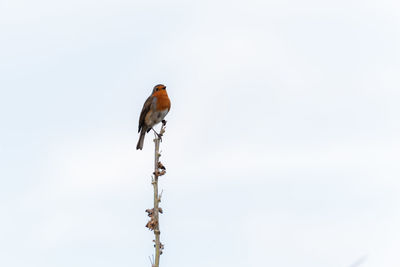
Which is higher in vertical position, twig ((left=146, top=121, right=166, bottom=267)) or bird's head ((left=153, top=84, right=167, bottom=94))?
bird's head ((left=153, top=84, right=167, bottom=94))

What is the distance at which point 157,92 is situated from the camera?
17.0m

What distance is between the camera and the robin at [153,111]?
16.6 meters

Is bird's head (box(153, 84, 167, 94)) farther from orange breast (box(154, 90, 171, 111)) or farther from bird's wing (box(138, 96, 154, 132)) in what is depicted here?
bird's wing (box(138, 96, 154, 132))

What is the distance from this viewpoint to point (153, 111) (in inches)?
655

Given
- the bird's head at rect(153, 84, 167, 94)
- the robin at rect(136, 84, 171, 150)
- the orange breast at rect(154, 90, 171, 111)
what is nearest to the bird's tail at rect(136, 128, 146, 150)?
the robin at rect(136, 84, 171, 150)

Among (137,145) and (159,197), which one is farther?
(137,145)

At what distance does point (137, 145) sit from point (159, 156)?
34.1 feet

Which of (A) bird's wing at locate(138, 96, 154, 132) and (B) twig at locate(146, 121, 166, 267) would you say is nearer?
(B) twig at locate(146, 121, 166, 267)

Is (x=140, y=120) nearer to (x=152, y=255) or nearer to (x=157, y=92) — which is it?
(x=157, y=92)

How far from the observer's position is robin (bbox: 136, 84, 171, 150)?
16.6 m

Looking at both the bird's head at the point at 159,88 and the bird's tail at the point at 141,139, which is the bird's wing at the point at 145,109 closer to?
the bird's tail at the point at 141,139

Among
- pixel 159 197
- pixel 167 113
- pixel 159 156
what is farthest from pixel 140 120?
pixel 159 197

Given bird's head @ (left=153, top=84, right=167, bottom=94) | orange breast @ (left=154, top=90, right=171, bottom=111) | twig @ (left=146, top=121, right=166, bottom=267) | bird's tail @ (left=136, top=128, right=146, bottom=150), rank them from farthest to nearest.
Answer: bird's head @ (left=153, top=84, right=167, bottom=94), bird's tail @ (left=136, top=128, right=146, bottom=150), orange breast @ (left=154, top=90, right=171, bottom=111), twig @ (left=146, top=121, right=166, bottom=267)

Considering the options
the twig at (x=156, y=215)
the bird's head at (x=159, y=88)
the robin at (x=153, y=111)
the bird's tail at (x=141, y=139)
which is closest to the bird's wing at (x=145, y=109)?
the robin at (x=153, y=111)
